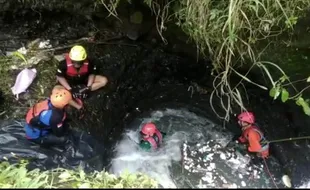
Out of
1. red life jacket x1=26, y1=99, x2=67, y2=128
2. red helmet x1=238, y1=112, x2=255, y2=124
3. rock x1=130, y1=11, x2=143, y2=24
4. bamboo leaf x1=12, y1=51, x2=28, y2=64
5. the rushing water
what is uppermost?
rock x1=130, y1=11, x2=143, y2=24

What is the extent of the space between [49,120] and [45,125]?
5.1 inches

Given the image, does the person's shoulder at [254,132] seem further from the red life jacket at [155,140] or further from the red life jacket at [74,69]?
the red life jacket at [74,69]

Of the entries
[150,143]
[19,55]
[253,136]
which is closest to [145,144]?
[150,143]

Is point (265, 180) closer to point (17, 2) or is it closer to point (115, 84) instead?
point (115, 84)

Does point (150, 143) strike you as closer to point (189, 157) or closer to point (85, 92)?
point (189, 157)

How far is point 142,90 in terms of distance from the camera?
6.75m

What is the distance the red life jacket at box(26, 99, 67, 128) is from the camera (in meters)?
5.31

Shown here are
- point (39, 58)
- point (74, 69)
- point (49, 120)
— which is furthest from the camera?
point (39, 58)

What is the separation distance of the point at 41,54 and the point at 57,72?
0.57 meters

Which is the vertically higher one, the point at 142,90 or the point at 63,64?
the point at 63,64

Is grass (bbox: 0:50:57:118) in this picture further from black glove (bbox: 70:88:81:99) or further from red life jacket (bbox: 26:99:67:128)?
red life jacket (bbox: 26:99:67:128)

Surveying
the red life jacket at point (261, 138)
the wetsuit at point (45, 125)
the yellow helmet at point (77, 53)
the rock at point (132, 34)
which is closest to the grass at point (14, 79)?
the wetsuit at point (45, 125)

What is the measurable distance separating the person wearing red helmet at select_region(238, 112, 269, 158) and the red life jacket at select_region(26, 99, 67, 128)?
249 cm

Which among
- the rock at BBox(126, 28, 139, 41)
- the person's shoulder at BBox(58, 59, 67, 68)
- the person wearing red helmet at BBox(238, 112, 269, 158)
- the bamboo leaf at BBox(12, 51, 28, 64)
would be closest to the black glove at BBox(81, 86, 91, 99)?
the person's shoulder at BBox(58, 59, 67, 68)
